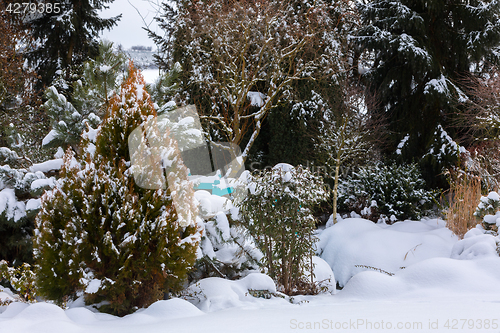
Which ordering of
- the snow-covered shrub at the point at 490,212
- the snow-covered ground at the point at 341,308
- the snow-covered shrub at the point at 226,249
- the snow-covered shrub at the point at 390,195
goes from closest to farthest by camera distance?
1. the snow-covered ground at the point at 341,308
2. the snow-covered shrub at the point at 226,249
3. the snow-covered shrub at the point at 490,212
4. the snow-covered shrub at the point at 390,195

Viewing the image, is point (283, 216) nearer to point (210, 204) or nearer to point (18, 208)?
point (210, 204)

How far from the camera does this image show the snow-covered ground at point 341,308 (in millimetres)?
1993

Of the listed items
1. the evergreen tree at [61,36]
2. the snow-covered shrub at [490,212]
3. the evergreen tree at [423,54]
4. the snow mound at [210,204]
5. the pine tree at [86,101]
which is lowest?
the snow-covered shrub at [490,212]

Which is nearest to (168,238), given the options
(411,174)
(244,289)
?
(244,289)

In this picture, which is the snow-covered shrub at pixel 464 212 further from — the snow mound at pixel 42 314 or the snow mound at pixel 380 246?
the snow mound at pixel 42 314

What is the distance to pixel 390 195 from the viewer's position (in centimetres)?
751

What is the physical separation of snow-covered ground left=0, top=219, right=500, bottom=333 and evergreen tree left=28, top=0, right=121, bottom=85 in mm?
9642

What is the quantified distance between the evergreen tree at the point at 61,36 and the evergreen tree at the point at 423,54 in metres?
8.65

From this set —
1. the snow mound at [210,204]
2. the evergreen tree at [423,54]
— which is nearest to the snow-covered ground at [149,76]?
the snow mound at [210,204]

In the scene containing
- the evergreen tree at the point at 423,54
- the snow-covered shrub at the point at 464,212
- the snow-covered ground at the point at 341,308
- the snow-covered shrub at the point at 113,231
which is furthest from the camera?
the evergreen tree at the point at 423,54

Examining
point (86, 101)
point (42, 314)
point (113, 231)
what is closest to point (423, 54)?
point (86, 101)

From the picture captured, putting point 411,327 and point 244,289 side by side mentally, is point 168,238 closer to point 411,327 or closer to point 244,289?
point 244,289

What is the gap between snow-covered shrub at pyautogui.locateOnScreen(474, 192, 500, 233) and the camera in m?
4.40

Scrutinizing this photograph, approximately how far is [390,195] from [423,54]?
3442 mm
